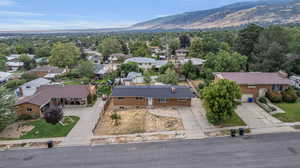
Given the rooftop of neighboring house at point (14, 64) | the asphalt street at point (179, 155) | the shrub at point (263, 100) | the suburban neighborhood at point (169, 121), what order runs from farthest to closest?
the rooftop of neighboring house at point (14, 64), the shrub at point (263, 100), the suburban neighborhood at point (169, 121), the asphalt street at point (179, 155)

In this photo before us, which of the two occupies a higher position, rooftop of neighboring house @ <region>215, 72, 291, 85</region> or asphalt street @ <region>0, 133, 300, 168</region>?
rooftop of neighboring house @ <region>215, 72, 291, 85</region>

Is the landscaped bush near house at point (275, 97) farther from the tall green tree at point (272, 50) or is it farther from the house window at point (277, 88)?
the tall green tree at point (272, 50)

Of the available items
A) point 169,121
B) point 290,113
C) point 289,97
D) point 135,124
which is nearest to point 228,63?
point 289,97

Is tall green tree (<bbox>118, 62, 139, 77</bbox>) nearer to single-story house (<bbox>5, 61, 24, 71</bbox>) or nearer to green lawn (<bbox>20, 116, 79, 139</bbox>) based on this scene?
green lawn (<bbox>20, 116, 79, 139</bbox>)

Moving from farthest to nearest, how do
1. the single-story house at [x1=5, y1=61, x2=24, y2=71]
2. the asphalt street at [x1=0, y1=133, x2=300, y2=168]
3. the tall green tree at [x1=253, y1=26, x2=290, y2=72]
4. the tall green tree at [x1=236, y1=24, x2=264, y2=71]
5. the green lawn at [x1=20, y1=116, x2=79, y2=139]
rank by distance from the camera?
the single-story house at [x1=5, y1=61, x2=24, y2=71] → the tall green tree at [x1=236, y1=24, x2=264, y2=71] → the tall green tree at [x1=253, y1=26, x2=290, y2=72] → the green lawn at [x1=20, y1=116, x2=79, y2=139] → the asphalt street at [x1=0, y1=133, x2=300, y2=168]

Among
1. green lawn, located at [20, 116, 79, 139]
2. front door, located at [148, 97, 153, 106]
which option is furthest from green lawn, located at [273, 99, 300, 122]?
green lawn, located at [20, 116, 79, 139]

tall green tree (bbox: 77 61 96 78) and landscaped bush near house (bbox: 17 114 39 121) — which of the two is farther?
tall green tree (bbox: 77 61 96 78)

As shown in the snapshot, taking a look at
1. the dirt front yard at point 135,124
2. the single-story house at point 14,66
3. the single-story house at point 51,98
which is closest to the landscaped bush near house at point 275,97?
the dirt front yard at point 135,124
